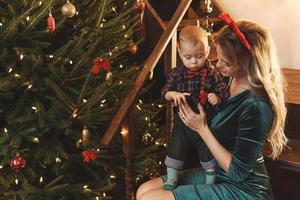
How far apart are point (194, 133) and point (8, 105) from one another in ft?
2.92

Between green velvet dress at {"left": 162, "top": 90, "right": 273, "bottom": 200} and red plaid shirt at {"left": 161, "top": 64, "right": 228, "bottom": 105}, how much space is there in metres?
0.12

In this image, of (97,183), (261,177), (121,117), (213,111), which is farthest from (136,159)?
(261,177)

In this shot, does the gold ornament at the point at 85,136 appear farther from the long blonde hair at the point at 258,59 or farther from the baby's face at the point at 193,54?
the long blonde hair at the point at 258,59

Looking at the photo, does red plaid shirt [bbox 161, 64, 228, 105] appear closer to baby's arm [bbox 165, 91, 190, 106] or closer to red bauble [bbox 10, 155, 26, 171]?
baby's arm [bbox 165, 91, 190, 106]

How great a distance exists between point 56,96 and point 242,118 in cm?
90

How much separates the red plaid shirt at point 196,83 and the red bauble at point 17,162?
716mm

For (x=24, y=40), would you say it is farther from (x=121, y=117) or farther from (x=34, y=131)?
(x=121, y=117)

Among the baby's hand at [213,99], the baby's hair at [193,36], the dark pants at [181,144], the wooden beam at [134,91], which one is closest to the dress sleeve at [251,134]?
the baby's hand at [213,99]

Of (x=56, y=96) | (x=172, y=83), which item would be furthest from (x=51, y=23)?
(x=172, y=83)

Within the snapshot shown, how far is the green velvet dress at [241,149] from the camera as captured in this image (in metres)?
1.66

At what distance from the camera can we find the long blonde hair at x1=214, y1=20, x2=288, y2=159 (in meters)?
1.69

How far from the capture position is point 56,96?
202 cm

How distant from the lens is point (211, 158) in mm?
1882

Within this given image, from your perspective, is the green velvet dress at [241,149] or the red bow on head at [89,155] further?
the red bow on head at [89,155]
